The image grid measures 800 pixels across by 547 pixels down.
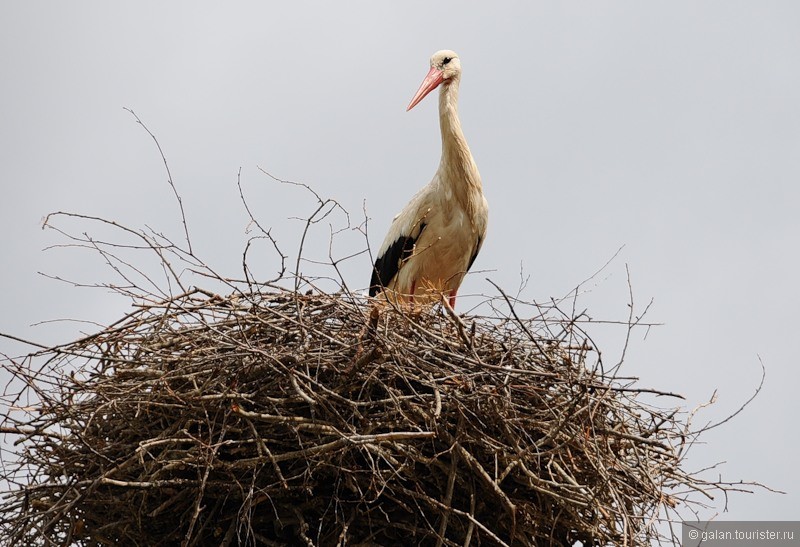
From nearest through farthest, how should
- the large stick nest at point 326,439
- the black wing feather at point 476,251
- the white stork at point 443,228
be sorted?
the large stick nest at point 326,439, the white stork at point 443,228, the black wing feather at point 476,251

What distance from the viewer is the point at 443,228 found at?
6.42 metres

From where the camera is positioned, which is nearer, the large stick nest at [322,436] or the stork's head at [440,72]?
the large stick nest at [322,436]

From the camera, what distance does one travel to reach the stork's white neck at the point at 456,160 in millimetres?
6477

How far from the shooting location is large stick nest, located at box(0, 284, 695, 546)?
12.9 ft

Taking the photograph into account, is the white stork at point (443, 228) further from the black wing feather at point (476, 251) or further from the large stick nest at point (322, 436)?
the large stick nest at point (322, 436)

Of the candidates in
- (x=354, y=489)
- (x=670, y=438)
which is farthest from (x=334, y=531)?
(x=670, y=438)

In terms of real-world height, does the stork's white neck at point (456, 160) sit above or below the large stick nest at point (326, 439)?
above

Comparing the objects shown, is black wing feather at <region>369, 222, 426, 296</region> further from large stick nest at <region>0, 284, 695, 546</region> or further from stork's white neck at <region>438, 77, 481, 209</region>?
large stick nest at <region>0, 284, 695, 546</region>

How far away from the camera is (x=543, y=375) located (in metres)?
3.96

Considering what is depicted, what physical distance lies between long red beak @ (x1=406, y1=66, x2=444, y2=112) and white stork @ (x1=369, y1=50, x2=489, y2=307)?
276 millimetres

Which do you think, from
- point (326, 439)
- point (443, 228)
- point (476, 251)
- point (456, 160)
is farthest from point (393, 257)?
point (326, 439)

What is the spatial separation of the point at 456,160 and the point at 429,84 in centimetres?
60

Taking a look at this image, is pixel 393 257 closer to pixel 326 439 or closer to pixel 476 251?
pixel 476 251

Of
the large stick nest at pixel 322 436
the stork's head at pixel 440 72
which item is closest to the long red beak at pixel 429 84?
the stork's head at pixel 440 72
